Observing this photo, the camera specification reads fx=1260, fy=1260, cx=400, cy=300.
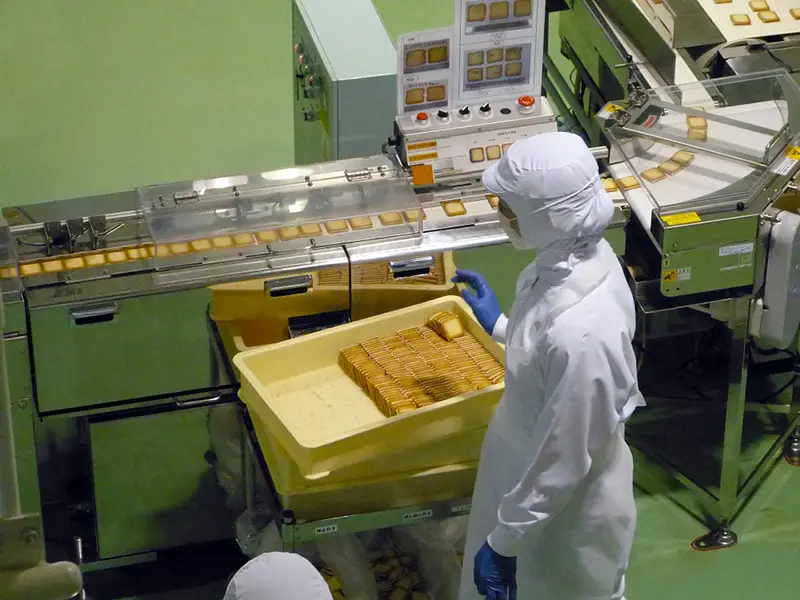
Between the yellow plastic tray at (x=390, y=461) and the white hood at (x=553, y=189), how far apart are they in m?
0.69

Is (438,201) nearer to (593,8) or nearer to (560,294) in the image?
(560,294)

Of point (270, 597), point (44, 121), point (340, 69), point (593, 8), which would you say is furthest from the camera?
point (44, 121)

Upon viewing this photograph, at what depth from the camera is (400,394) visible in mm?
3150

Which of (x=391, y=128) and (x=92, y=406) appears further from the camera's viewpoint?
(x=391, y=128)

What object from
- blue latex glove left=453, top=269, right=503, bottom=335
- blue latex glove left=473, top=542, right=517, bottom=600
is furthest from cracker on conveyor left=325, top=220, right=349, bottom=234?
blue latex glove left=473, top=542, right=517, bottom=600

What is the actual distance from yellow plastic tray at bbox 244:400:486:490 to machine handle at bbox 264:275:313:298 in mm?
337

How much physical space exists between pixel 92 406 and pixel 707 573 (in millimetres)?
1874

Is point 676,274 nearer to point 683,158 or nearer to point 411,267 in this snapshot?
point 683,158

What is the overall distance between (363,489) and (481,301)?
21.5 inches

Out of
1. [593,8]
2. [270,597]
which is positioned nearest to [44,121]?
[593,8]

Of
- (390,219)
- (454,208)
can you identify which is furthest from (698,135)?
(390,219)

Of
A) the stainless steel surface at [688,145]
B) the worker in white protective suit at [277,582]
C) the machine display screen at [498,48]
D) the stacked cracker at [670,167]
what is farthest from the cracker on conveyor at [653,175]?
the worker in white protective suit at [277,582]

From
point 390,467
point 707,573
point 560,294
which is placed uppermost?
point 560,294

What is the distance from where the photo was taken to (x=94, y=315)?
3211 millimetres
